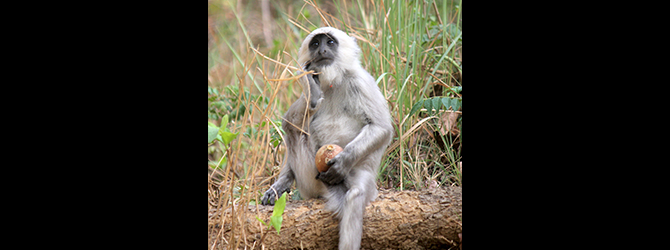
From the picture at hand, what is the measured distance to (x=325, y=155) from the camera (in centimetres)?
378

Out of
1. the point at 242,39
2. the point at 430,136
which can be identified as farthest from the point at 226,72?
the point at 430,136

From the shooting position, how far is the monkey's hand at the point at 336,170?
12.3 ft

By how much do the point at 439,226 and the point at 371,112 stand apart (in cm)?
100

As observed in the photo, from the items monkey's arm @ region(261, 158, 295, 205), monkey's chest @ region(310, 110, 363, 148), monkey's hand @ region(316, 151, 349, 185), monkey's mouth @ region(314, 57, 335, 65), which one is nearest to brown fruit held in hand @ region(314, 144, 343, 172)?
monkey's hand @ region(316, 151, 349, 185)

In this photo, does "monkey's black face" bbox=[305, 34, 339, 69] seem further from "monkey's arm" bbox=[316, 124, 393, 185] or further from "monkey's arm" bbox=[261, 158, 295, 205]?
"monkey's arm" bbox=[261, 158, 295, 205]

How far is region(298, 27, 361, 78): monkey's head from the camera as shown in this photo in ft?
12.6

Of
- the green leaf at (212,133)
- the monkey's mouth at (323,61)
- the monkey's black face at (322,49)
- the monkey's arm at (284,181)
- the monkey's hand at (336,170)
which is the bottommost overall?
the monkey's arm at (284,181)

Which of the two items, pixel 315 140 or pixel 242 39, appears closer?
pixel 315 140

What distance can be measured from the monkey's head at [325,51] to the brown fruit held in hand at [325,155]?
582 millimetres

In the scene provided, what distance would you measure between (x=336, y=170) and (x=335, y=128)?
1.39 ft

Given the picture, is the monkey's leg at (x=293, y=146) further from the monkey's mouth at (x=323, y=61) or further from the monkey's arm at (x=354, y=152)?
the monkey's arm at (x=354, y=152)

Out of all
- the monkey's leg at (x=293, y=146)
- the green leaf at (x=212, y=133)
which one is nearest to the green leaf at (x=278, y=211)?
the green leaf at (x=212, y=133)
